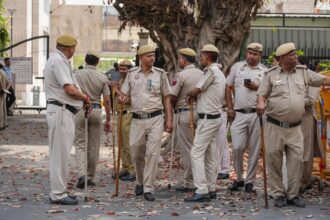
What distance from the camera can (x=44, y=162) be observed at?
14.7 meters

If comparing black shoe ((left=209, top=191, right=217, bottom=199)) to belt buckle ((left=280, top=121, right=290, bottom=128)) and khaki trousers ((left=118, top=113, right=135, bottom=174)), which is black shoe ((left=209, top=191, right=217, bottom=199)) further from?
khaki trousers ((left=118, top=113, right=135, bottom=174))

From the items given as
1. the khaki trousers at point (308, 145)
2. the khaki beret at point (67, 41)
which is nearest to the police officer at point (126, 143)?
the khaki beret at point (67, 41)

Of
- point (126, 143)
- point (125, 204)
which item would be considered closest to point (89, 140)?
point (126, 143)

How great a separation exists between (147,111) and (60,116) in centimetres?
125

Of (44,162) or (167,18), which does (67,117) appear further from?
(167,18)

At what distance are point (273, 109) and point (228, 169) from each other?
3.15m

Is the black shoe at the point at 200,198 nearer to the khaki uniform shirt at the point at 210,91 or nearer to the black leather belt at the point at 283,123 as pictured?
the khaki uniform shirt at the point at 210,91

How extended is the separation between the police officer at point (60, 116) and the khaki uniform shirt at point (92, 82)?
173cm

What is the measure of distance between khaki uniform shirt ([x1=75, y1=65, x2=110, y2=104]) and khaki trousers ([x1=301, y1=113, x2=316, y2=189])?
3.12 meters

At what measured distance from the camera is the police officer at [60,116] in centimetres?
985

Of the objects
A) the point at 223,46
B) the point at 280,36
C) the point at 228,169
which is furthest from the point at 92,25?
the point at 228,169

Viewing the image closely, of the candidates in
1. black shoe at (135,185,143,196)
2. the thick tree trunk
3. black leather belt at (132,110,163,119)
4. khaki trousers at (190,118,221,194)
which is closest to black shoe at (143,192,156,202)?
black shoe at (135,185,143,196)

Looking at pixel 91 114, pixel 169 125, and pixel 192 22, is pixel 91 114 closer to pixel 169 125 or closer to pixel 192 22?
pixel 169 125

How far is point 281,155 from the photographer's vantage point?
9.89 m
